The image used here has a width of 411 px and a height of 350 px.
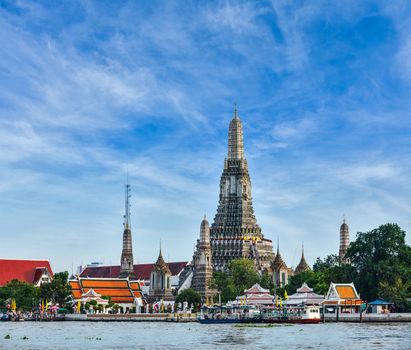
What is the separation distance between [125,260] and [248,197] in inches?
975

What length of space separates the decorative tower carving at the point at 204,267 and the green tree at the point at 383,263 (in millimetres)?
40964

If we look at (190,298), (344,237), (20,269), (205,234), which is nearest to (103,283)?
(190,298)

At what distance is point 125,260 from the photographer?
506ft

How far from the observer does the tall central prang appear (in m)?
147

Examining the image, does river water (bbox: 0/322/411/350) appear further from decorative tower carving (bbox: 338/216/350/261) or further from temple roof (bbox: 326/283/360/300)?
decorative tower carving (bbox: 338/216/350/261)

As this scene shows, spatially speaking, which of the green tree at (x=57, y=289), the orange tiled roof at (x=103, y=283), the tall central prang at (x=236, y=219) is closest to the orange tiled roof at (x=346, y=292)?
the green tree at (x=57, y=289)

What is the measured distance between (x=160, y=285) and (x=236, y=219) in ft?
61.3

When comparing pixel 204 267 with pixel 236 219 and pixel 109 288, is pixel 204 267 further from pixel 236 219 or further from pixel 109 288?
pixel 109 288

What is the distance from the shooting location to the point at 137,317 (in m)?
109

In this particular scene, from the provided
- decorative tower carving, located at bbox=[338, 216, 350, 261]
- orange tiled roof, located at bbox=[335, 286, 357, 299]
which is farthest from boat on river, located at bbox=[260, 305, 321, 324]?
decorative tower carving, located at bbox=[338, 216, 350, 261]

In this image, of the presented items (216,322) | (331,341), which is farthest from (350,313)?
(331,341)

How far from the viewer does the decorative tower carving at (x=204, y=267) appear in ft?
447

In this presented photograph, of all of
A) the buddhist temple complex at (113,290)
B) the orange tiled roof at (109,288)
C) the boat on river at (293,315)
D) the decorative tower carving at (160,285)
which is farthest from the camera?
the decorative tower carving at (160,285)

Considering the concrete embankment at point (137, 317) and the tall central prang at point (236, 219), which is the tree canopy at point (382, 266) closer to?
the concrete embankment at point (137, 317)
